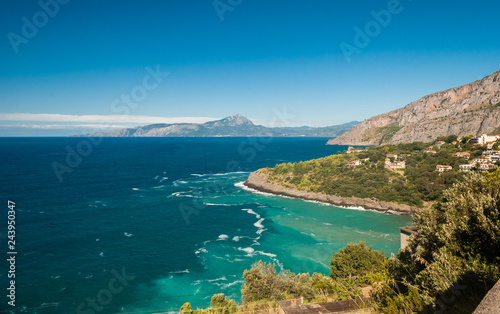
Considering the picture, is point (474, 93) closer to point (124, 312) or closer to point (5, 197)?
point (124, 312)

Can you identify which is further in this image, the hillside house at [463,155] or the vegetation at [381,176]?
the hillside house at [463,155]

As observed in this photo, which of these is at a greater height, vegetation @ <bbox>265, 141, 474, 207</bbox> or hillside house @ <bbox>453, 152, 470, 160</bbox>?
hillside house @ <bbox>453, 152, 470, 160</bbox>

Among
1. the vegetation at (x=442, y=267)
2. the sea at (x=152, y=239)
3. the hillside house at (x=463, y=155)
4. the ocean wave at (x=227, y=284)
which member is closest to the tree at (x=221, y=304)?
the vegetation at (x=442, y=267)

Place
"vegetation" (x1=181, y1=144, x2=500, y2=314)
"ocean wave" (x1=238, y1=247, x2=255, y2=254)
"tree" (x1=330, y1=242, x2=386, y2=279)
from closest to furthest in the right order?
"vegetation" (x1=181, y1=144, x2=500, y2=314)
"tree" (x1=330, y1=242, x2=386, y2=279)
"ocean wave" (x1=238, y1=247, x2=255, y2=254)

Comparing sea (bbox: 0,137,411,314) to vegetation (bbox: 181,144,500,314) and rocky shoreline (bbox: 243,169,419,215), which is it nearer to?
rocky shoreline (bbox: 243,169,419,215)

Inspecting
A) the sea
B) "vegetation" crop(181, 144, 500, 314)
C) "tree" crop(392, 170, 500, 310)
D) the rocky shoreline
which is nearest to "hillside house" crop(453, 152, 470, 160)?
the rocky shoreline

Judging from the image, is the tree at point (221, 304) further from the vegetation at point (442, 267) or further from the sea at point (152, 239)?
the sea at point (152, 239)
